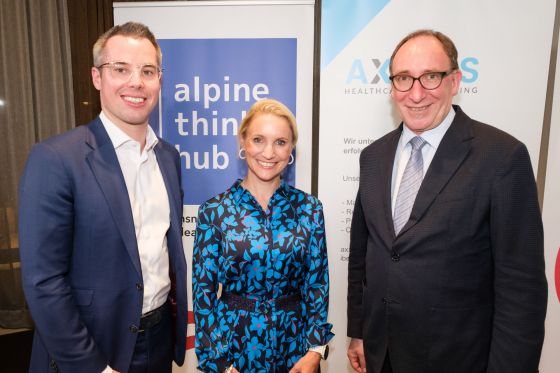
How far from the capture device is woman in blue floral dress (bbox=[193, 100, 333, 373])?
5.46ft

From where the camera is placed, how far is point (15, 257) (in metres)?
3.75

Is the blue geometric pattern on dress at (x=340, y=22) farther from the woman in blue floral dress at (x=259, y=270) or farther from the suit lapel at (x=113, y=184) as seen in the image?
the suit lapel at (x=113, y=184)

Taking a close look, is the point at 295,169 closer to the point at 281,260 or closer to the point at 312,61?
the point at 312,61

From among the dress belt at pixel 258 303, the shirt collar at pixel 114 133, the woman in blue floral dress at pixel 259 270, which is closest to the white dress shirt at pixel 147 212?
the shirt collar at pixel 114 133

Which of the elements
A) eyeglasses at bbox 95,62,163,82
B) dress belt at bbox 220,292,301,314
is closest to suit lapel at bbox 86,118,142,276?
eyeglasses at bbox 95,62,163,82

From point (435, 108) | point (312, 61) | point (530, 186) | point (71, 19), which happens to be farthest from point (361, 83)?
point (71, 19)

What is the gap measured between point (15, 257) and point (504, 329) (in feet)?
13.7

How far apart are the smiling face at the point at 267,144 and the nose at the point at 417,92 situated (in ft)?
1.80

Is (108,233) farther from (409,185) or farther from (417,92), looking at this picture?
(417,92)

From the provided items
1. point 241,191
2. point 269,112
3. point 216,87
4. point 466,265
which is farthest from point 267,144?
point 216,87

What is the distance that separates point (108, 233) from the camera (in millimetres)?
1471

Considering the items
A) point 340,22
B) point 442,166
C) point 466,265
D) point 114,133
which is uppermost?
point 340,22

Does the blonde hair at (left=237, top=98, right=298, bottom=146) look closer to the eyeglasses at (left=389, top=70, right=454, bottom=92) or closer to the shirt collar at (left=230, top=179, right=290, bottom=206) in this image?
the shirt collar at (left=230, top=179, right=290, bottom=206)

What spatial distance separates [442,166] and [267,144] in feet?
2.40
